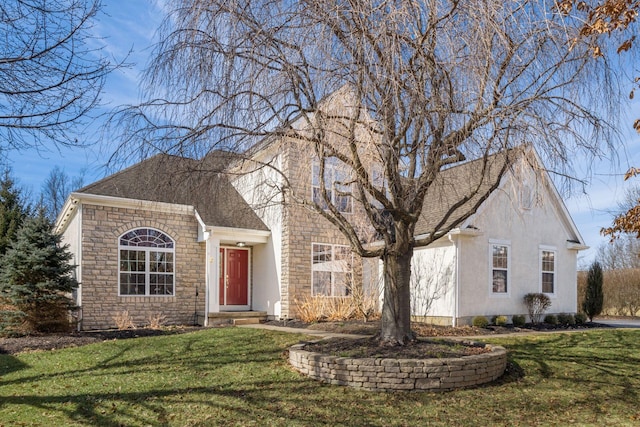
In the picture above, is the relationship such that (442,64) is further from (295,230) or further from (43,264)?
(43,264)

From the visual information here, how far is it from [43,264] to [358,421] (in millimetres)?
9007

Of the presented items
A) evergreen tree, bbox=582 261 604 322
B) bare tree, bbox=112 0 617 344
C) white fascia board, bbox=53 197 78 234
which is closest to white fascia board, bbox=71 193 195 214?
white fascia board, bbox=53 197 78 234

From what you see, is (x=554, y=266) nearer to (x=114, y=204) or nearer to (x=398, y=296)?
(x=398, y=296)

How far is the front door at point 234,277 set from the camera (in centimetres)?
1546

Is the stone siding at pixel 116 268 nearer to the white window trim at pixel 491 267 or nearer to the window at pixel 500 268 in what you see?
the white window trim at pixel 491 267

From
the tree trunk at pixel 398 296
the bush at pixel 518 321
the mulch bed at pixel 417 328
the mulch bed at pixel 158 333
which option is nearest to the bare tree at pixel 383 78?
the tree trunk at pixel 398 296

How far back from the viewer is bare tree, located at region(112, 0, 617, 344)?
6031mm

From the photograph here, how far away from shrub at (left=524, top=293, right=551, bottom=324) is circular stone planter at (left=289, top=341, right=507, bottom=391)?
27.4 feet

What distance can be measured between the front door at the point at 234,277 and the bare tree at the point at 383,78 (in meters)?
8.93

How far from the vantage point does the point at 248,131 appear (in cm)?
693

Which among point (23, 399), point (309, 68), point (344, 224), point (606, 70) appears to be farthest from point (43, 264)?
point (606, 70)

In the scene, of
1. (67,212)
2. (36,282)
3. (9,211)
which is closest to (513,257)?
(36,282)

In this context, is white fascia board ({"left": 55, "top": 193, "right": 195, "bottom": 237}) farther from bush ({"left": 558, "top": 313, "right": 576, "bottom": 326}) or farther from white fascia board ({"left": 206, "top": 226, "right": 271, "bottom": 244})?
bush ({"left": 558, "top": 313, "right": 576, "bottom": 326})

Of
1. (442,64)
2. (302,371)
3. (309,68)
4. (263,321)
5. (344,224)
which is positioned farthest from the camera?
(263,321)
